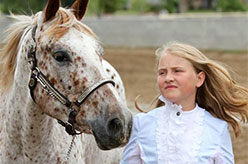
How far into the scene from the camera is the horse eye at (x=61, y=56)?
2645mm

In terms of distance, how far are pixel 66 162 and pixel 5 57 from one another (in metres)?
0.87

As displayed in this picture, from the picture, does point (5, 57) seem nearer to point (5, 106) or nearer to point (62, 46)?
point (5, 106)

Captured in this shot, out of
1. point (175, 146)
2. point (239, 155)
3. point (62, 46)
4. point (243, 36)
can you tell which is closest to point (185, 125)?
point (175, 146)

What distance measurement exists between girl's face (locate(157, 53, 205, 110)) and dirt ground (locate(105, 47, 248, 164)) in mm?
3240

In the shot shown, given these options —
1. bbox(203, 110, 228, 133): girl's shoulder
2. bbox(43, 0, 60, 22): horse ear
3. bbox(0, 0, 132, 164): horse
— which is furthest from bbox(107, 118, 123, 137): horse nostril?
bbox(43, 0, 60, 22): horse ear

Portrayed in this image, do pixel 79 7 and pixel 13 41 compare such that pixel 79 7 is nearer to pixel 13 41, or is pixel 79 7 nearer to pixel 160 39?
pixel 13 41

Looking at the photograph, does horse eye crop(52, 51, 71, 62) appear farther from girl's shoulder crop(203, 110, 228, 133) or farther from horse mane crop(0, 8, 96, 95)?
girl's shoulder crop(203, 110, 228, 133)

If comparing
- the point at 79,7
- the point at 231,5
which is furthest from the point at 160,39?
the point at 231,5

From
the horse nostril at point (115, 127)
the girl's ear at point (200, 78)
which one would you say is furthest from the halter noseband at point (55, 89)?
the girl's ear at point (200, 78)

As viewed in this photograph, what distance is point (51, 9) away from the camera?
2.79 meters

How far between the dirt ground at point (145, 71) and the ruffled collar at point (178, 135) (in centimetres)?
327

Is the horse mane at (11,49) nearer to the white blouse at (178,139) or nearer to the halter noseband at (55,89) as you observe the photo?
the halter noseband at (55,89)

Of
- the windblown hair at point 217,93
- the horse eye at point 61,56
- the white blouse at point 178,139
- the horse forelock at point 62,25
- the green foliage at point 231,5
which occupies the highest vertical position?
the horse forelock at point 62,25

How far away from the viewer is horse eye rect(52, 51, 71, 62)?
104 inches
